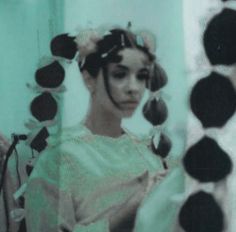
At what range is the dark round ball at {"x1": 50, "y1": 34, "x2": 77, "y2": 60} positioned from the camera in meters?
3.26

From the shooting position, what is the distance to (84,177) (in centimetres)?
322

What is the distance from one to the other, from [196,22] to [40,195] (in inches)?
47.3

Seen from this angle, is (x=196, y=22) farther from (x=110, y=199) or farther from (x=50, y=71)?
(x=110, y=199)

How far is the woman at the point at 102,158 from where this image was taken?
10.5ft

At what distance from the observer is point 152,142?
10.6ft

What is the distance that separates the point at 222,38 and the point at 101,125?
761 millimetres

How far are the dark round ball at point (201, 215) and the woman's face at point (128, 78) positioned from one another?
1.85 feet

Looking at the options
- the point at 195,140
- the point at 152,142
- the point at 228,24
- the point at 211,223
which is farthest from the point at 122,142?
the point at 228,24

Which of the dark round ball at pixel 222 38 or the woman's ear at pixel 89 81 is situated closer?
the dark round ball at pixel 222 38

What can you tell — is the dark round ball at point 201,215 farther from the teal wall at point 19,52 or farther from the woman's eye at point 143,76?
the teal wall at point 19,52

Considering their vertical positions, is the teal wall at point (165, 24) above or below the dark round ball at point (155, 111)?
above

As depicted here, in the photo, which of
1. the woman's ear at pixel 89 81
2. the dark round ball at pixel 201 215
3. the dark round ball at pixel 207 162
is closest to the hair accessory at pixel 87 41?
the woman's ear at pixel 89 81

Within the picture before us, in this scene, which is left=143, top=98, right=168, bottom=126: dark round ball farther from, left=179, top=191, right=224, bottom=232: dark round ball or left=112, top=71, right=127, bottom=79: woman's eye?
left=179, top=191, right=224, bottom=232: dark round ball

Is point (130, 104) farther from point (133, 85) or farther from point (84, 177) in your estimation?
point (84, 177)
